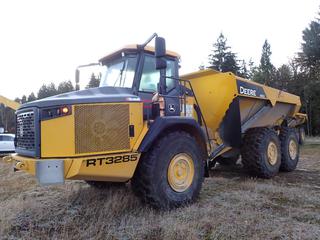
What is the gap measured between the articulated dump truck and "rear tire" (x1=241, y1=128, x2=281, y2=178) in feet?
3.36

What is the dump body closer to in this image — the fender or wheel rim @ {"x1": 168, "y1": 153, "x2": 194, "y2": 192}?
the fender

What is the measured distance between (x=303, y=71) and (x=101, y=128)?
40.2 metres

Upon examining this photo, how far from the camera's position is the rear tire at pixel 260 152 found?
8688 millimetres

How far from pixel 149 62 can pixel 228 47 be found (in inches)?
1692

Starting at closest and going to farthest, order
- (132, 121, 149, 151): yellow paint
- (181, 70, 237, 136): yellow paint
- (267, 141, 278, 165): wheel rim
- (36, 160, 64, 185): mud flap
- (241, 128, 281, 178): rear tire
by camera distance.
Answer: (36, 160, 64, 185): mud flap → (132, 121, 149, 151): yellow paint → (181, 70, 237, 136): yellow paint → (241, 128, 281, 178): rear tire → (267, 141, 278, 165): wheel rim

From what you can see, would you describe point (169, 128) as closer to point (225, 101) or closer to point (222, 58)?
point (225, 101)

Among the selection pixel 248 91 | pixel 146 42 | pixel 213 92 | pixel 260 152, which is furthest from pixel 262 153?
pixel 146 42

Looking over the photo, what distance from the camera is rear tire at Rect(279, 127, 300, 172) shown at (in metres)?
10.1

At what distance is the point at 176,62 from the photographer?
22.5 ft

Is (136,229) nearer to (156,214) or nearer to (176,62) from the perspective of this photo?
(156,214)

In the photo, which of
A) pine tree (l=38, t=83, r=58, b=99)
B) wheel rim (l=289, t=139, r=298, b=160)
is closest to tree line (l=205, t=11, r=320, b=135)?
wheel rim (l=289, t=139, r=298, b=160)

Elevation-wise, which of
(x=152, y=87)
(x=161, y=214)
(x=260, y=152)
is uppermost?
(x=152, y=87)

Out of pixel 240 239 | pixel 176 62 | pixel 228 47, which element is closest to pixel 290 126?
pixel 176 62

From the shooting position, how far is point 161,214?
5.43 meters
